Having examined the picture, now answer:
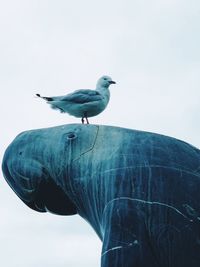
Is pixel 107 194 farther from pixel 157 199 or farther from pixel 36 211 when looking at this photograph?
pixel 36 211

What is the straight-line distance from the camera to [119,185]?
810 cm

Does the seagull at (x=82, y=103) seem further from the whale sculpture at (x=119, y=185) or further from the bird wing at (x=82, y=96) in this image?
the whale sculpture at (x=119, y=185)

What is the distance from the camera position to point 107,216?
8047mm

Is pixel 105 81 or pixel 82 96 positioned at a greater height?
pixel 105 81

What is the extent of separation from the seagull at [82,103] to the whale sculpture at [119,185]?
590mm

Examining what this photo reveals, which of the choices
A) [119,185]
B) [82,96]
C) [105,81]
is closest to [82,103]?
[82,96]

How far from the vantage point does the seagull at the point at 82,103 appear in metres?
9.54

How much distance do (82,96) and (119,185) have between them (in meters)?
1.93

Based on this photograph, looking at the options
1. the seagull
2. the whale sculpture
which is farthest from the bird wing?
the whale sculpture

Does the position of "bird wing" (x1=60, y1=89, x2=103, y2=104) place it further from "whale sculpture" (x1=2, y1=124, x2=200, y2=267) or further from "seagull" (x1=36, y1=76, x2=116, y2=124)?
"whale sculpture" (x1=2, y1=124, x2=200, y2=267)

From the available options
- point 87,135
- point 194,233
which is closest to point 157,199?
point 194,233

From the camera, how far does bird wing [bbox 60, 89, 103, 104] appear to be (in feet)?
31.4

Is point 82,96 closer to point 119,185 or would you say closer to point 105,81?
point 105,81

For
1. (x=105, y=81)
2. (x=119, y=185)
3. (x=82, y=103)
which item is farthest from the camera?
(x=105, y=81)
